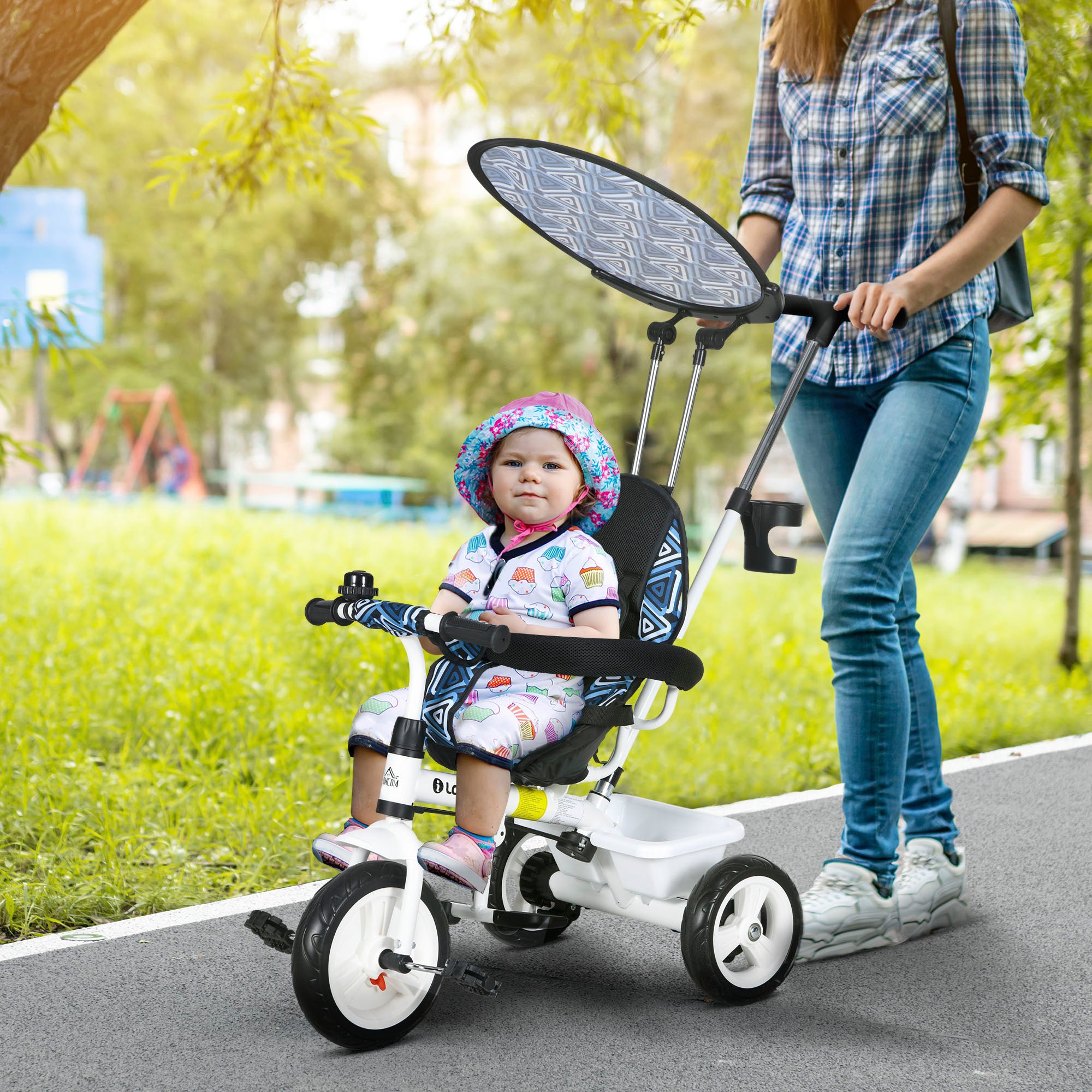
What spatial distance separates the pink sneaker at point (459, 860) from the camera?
2.46 m

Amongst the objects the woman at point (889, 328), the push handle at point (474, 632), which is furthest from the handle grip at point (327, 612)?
the woman at point (889, 328)

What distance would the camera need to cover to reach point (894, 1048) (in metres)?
2.56

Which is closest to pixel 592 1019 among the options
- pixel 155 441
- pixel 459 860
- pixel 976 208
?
pixel 459 860

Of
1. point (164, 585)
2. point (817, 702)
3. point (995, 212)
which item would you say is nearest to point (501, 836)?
point (995, 212)

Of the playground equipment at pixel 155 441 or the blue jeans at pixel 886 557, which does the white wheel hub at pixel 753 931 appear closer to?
the blue jeans at pixel 886 557

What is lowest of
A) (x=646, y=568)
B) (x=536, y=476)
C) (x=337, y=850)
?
(x=337, y=850)

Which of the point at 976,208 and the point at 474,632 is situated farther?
the point at 976,208

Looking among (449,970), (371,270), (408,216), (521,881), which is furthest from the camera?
(371,270)

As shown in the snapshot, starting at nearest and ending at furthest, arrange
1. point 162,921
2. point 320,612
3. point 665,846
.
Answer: point 320,612
point 665,846
point 162,921

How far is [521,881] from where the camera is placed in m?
2.99

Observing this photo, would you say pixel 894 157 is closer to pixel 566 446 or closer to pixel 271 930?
pixel 566 446

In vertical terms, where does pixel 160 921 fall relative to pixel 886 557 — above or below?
below

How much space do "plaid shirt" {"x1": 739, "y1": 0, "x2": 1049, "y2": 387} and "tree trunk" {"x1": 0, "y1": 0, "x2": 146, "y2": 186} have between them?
1795mm

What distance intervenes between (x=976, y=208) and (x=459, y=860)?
1880 mm
